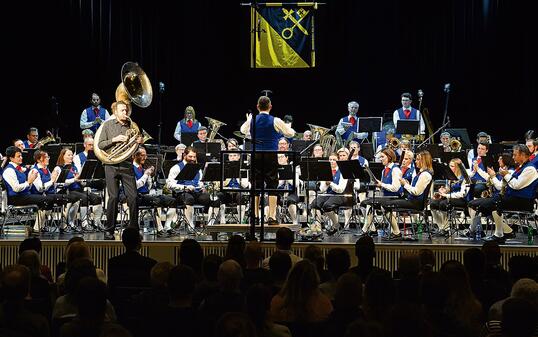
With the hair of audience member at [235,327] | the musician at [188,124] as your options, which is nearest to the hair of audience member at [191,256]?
the hair of audience member at [235,327]

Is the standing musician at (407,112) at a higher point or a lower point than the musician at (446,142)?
higher

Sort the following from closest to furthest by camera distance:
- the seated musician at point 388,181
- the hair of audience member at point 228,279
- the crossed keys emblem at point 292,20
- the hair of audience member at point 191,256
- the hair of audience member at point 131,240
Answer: the hair of audience member at point 228,279
the hair of audience member at point 191,256
the hair of audience member at point 131,240
the seated musician at point 388,181
the crossed keys emblem at point 292,20

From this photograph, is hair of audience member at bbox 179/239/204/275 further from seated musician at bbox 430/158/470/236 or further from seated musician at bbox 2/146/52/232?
seated musician at bbox 430/158/470/236

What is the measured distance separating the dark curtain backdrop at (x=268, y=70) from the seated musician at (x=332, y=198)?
676 cm

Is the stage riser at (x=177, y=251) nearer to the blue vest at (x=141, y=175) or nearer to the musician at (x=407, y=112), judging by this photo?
the blue vest at (x=141, y=175)

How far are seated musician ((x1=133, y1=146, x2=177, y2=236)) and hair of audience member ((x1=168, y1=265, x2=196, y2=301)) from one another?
7005 millimetres

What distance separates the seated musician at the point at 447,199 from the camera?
12.2 m

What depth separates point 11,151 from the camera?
1220cm

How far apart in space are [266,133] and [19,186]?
12.7 ft

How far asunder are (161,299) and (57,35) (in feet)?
45.6

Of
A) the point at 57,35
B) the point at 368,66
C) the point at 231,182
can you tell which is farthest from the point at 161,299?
the point at 368,66

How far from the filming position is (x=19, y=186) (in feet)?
38.0

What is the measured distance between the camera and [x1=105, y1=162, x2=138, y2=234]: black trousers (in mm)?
10844

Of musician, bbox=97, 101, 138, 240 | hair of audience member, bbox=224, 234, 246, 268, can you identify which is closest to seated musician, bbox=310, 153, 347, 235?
musician, bbox=97, 101, 138, 240
